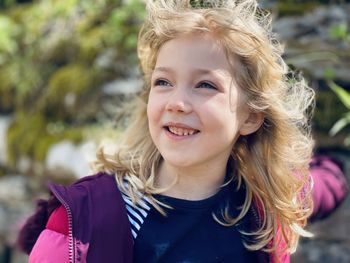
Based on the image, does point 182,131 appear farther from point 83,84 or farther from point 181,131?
point 83,84

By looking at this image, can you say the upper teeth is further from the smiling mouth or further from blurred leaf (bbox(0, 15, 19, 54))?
blurred leaf (bbox(0, 15, 19, 54))

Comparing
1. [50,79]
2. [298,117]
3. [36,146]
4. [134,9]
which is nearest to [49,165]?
[36,146]

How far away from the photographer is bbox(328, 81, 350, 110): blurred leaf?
3.28 metres

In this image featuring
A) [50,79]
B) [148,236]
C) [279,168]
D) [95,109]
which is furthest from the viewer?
[50,79]

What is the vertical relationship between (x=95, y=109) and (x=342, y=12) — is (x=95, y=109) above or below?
below

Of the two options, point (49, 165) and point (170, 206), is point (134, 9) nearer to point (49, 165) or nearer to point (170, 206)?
point (49, 165)

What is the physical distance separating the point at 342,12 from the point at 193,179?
5.83ft

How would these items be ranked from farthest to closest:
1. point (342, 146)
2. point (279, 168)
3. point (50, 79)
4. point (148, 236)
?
1. point (50, 79)
2. point (342, 146)
3. point (279, 168)
4. point (148, 236)

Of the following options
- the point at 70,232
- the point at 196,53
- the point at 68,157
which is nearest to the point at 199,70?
the point at 196,53

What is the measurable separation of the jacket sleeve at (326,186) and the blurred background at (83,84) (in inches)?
12.6

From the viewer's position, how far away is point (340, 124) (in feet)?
11.3

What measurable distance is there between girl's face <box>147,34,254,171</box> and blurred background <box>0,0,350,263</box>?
121cm

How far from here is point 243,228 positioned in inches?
90.7

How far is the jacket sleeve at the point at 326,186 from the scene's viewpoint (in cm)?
291
